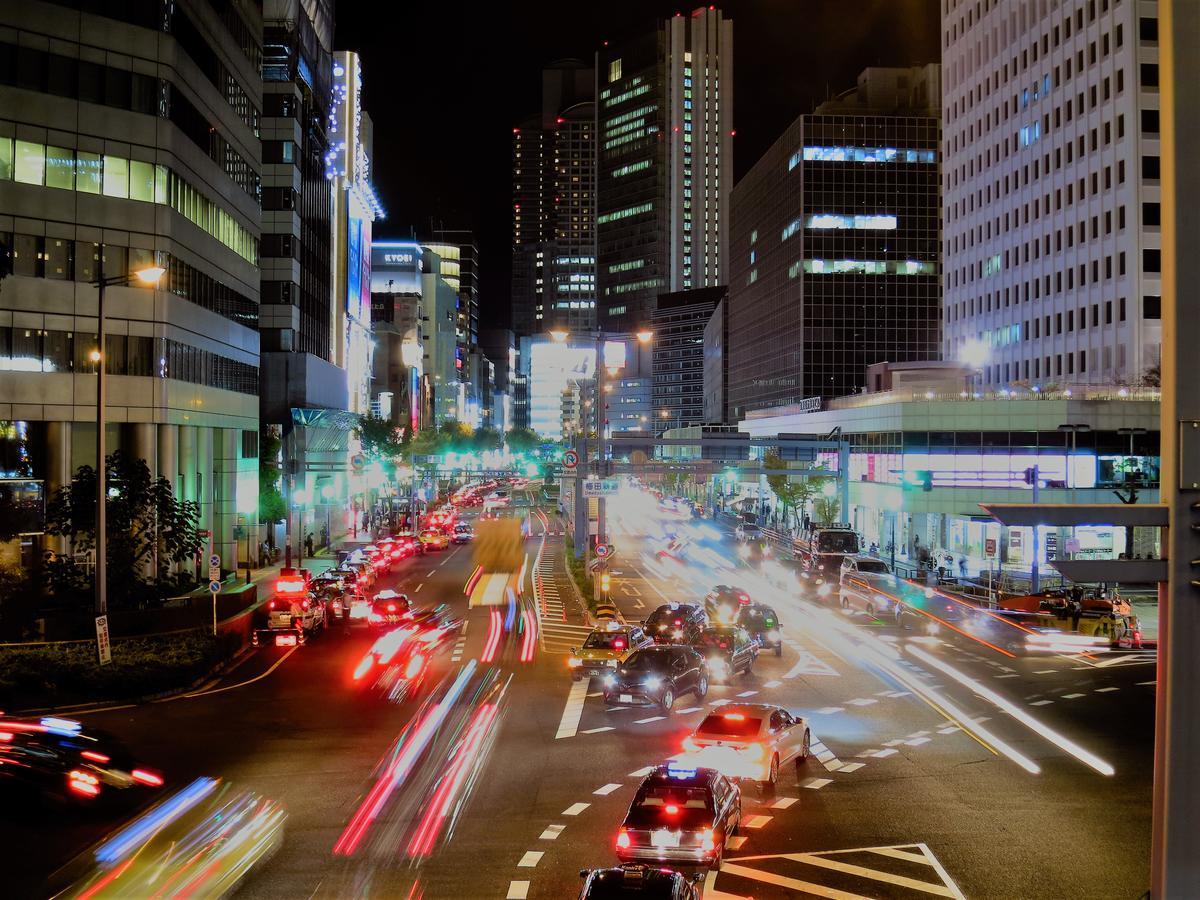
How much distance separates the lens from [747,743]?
1873cm

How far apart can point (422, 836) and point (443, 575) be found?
149 ft

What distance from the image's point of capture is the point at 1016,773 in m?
20.0

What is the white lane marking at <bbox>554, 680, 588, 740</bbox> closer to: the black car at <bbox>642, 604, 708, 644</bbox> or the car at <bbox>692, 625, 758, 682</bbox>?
the car at <bbox>692, 625, 758, 682</bbox>

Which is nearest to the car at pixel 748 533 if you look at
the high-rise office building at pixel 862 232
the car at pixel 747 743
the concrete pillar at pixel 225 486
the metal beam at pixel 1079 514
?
the concrete pillar at pixel 225 486

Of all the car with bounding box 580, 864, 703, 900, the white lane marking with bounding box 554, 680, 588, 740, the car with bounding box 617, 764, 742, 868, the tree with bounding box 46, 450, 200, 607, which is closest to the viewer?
the car with bounding box 580, 864, 703, 900

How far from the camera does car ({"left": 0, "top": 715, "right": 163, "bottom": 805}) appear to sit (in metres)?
17.2

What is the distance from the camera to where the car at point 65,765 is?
17.2m

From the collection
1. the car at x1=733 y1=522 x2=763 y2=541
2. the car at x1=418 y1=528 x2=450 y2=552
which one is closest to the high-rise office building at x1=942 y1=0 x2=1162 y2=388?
the car at x1=733 y1=522 x2=763 y2=541

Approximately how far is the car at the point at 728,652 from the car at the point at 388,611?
13.9 m

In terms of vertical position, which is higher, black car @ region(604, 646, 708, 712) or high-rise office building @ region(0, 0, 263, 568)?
high-rise office building @ region(0, 0, 263, 568)

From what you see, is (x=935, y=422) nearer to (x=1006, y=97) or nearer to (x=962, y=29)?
(x=1006, y=97)

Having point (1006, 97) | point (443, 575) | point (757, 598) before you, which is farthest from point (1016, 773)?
point (1006, 97)

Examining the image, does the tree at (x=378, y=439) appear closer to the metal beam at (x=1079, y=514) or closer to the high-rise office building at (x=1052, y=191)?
the high-rise office building at (x=1052, y=191)

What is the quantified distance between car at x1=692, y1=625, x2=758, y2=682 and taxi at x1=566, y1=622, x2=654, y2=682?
7.25 ft
